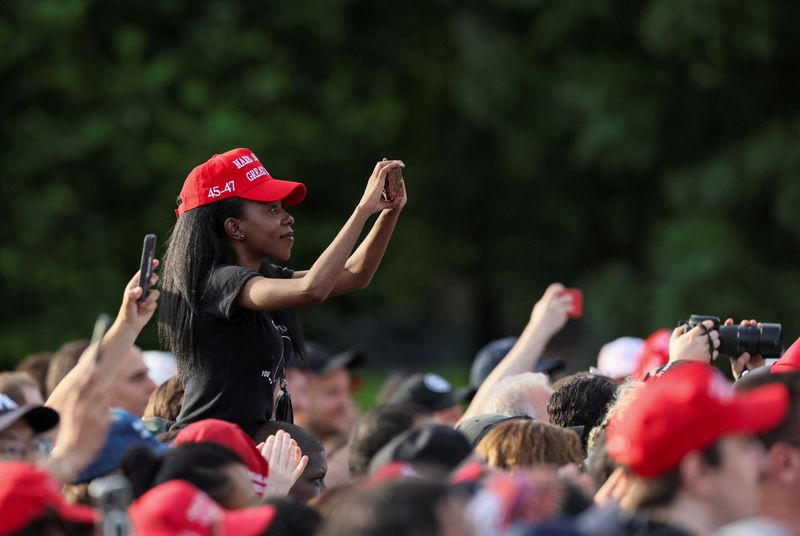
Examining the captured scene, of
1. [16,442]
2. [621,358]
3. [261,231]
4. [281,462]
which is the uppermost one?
[261,231]

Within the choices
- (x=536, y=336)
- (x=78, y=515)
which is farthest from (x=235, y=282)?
(x=536, y=336)

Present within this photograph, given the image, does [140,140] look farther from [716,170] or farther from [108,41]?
[716,170]

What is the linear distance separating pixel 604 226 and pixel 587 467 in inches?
582

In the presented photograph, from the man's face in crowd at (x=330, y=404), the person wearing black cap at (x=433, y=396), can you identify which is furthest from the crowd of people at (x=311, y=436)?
the man's face in crowd at (x=330, y=404)

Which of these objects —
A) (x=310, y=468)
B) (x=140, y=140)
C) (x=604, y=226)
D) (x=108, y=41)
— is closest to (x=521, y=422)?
(x=310, y=468)

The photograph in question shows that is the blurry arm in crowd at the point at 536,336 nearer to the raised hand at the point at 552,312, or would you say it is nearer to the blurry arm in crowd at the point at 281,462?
the raised hand at the point at 552,312

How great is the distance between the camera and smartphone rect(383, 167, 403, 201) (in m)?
4.77

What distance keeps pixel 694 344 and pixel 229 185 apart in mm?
1865

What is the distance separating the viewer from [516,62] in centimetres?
1795

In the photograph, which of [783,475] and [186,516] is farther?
[783,475]

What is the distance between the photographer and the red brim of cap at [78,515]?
11.0ft

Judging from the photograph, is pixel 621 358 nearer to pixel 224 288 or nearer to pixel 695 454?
pixel 224 288

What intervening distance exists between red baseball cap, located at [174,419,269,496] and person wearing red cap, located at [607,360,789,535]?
3.98 feet

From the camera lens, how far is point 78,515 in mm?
3430
